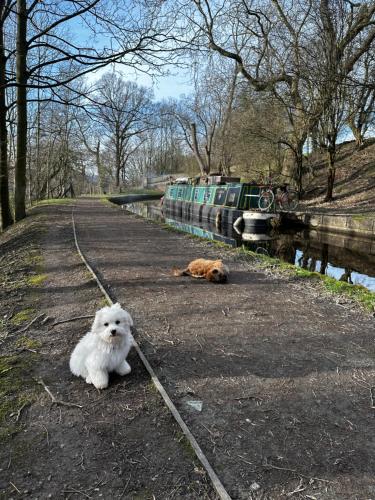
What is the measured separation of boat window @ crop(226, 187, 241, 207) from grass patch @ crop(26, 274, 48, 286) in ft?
42.2

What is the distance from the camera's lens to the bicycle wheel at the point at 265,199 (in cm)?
→ 1645

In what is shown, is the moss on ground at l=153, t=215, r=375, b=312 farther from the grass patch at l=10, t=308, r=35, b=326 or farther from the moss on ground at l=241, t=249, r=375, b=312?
the grass patch at l=10, t=308, r=35, b=326

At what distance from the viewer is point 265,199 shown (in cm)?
1656

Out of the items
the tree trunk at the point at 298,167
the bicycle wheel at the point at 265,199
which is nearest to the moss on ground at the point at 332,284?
the bicycle wheel at the point at 265,199

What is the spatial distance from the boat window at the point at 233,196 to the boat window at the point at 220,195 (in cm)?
59

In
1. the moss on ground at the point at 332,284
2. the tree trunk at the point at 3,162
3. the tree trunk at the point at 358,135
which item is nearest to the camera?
the moss on ground at the point at 332,284

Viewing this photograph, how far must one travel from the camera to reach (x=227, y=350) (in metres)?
3.47

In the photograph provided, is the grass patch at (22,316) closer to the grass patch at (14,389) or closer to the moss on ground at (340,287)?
the grass patch at (14,389)

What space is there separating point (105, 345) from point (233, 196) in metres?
15.9

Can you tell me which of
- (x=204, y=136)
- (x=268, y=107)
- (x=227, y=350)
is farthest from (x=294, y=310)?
(x=204, y=136)

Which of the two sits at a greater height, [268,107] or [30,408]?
[268,107]

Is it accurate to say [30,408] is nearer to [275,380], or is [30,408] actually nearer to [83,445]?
[83,445]

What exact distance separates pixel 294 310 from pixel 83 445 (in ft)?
10.4

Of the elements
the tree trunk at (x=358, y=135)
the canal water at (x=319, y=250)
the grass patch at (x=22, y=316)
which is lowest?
the canal water at (x=319, y=250)
